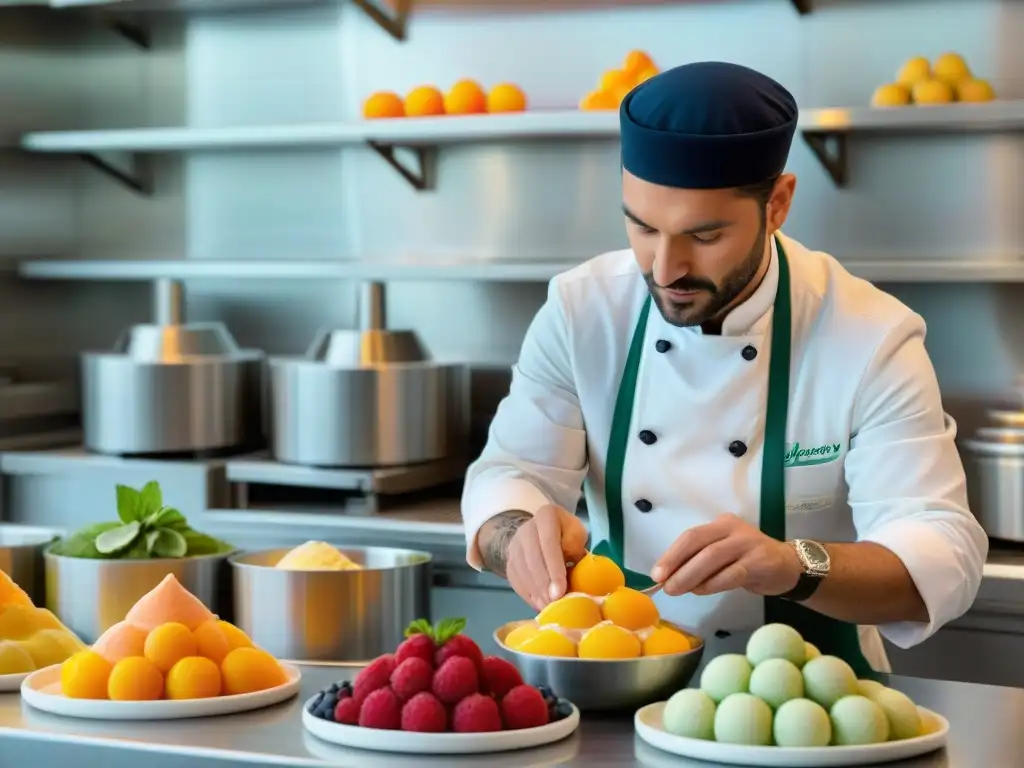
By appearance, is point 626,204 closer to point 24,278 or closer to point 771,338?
point 771,338

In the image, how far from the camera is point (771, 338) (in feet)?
7.68

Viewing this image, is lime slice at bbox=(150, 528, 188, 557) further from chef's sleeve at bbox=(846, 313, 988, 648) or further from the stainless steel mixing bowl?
chef's sleeve at bbox=(846, 313, 988, 648)

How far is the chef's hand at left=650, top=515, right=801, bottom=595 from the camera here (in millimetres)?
1828

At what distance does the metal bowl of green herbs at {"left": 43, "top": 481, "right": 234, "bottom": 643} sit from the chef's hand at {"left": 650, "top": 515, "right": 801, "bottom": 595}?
0.81m

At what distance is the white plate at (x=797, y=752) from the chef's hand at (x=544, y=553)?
1.23 ft

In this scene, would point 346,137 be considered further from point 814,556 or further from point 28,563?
point 814,556

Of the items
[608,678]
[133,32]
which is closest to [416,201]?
[133,32]

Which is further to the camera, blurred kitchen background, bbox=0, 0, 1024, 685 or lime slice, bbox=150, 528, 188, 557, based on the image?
blurred kitchen background, bbox=0, 0, 1024, 685

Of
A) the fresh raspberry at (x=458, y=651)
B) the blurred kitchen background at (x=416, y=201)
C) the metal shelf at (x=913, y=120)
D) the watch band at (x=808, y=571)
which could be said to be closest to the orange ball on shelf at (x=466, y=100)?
the blurred kitchen background at (x=416, y=201)

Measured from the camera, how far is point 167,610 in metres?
1.85

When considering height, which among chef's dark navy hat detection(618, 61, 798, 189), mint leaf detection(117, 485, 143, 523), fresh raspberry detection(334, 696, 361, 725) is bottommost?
fresh raspberry detection(334, 696, 361, 725)

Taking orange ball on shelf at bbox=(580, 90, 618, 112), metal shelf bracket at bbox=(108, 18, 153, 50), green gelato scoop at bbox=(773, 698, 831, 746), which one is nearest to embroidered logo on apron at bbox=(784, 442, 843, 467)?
green gelato scoop at bbox=(773, 698, 831, 746)

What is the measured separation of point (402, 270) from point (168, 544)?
1.21m

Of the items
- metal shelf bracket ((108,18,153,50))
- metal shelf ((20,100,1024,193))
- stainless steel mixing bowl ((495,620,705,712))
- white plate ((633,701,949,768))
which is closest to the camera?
white plate ((633,701,949,768))
